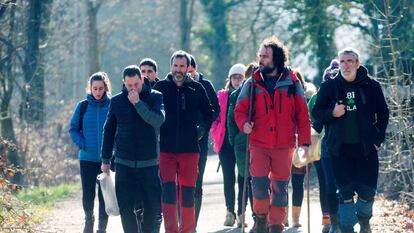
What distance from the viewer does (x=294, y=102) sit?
36.4ft

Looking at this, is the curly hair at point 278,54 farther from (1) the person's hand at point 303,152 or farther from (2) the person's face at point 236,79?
(2) the person's face at point 236,79

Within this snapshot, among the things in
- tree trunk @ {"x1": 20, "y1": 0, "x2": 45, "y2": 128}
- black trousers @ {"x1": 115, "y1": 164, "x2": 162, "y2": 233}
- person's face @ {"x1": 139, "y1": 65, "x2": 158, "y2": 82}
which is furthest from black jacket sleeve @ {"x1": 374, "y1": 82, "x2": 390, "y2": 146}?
tree trunk @ {"x1": 20, "y1": 0, "x2": 45, "y2": 128}

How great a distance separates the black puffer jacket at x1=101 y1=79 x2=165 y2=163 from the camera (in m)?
10.9

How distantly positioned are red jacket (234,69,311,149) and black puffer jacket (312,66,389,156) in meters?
0.23

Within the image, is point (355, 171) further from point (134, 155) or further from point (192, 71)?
point (192, 71)

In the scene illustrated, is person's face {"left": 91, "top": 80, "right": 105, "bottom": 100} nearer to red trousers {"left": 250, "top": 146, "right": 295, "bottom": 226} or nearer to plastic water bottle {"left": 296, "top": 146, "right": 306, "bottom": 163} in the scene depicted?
red trousers {"left": 250, "top": 146, "right": 295, "bottom": 226}

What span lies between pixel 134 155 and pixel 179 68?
4.70ft

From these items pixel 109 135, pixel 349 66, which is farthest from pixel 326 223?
pixel 109 135

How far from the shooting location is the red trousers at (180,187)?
38.4 feet

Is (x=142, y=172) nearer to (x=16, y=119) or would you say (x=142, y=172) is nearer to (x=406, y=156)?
(x=406, y=156)

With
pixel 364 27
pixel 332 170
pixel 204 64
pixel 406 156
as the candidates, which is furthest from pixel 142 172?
pixel 204 64

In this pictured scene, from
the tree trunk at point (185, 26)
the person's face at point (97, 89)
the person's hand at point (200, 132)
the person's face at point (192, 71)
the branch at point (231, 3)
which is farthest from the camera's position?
the tree trunk at point (185, 26)

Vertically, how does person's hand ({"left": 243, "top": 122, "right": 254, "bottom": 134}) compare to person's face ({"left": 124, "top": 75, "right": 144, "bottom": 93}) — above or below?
below

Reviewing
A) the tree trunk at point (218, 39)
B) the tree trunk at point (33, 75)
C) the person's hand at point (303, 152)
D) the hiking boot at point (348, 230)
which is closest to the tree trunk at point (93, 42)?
the tree trunk at point (218, 39)
